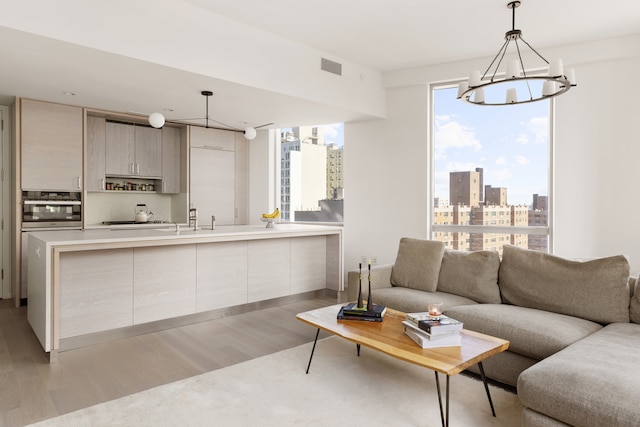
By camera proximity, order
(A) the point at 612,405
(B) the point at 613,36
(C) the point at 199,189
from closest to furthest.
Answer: (A) the point at 612,405 < (B) the point at 613,36 < (C) the point at 199,189

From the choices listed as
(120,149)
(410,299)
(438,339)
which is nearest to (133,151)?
(120,149)

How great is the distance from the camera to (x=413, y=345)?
2.28m

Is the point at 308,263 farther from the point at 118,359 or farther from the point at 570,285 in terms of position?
the point at 570,285

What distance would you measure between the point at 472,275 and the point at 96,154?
4.96 meters

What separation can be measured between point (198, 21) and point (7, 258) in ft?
12.7

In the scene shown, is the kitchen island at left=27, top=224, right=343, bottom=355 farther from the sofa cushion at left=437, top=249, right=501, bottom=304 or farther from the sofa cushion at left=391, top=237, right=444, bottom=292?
the sofa cushion at left=437, top=249, right=501, bottom=304

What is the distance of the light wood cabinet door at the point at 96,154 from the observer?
211 inches

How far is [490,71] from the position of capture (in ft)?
15.8

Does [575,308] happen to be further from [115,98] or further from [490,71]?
[115,98]

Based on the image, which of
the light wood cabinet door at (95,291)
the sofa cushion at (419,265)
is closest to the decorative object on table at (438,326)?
the sofa cushion at (419,265)

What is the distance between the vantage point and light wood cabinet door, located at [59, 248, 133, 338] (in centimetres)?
322

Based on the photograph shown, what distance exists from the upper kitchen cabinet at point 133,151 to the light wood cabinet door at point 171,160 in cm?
8

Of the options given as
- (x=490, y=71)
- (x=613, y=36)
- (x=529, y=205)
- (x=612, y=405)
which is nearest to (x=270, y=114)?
(x=490, y=71)

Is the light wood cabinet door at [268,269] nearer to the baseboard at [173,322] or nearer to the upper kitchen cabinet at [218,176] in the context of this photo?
the baseboard at [173,322]
